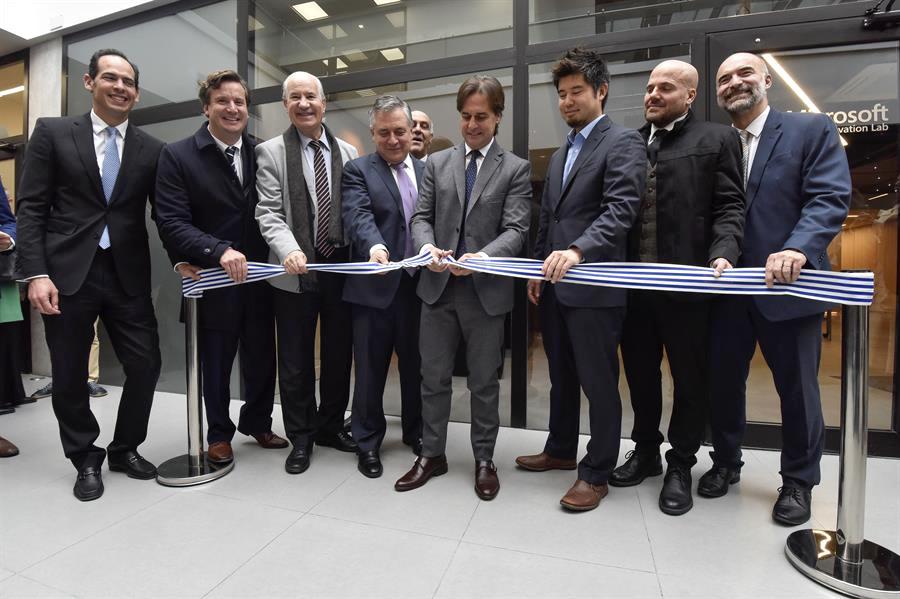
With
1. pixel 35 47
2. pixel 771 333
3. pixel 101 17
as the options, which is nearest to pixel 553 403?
pixel 771 333

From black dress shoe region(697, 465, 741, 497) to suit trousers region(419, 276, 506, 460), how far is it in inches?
40.3

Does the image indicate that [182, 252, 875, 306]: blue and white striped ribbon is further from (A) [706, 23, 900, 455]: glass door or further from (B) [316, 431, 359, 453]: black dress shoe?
(A) [706, 23, 900, 455]: glass door

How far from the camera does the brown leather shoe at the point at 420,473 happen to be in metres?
2.38

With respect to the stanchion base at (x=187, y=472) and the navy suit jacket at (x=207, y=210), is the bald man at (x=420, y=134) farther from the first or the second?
the stanchion base at (x=187, y=472)

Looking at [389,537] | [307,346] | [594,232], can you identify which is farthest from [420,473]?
[594,232]

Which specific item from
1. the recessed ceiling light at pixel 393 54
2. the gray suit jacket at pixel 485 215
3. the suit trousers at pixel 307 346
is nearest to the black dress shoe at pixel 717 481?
the gray suit jacket at pixel 485 215

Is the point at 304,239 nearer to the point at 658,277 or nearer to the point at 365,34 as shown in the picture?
the point at 658,277

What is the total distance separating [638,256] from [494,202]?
0.75m

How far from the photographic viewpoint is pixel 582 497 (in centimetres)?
218

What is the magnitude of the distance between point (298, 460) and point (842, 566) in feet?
7.86

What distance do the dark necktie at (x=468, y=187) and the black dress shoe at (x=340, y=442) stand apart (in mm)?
1365

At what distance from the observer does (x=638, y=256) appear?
2.37 metres

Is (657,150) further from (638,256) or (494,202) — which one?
(494,202)

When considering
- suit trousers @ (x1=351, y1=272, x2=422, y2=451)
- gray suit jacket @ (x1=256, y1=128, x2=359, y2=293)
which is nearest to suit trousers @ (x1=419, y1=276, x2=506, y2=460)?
suit trousers @ (x1=351, y1=272, x2=422, y2=451)
